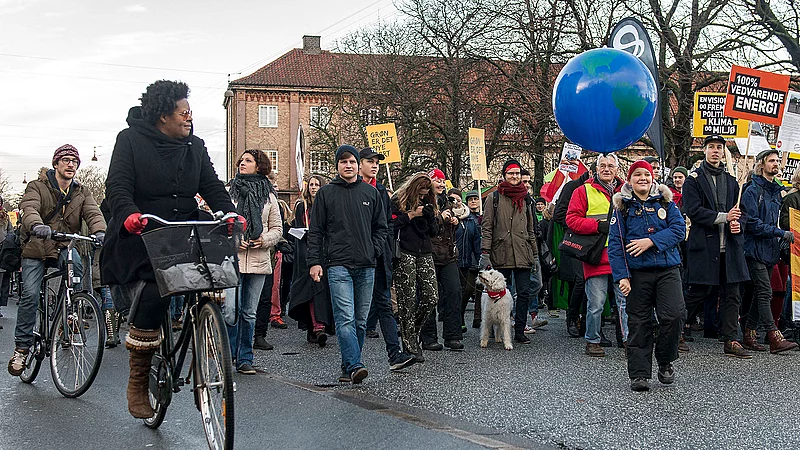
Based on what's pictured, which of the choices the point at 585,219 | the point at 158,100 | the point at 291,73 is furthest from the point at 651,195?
the point at 291,73

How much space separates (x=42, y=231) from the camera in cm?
746

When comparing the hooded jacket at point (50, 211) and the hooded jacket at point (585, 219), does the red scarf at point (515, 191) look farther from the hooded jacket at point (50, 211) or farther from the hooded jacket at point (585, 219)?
the hooded jacket at point (50, 211)

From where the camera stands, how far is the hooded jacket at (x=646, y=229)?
764cm

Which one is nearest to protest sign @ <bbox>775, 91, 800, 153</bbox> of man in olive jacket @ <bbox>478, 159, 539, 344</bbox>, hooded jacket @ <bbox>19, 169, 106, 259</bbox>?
man in olive jacket @ <bbox>478, 159, 539, 344</bbox>

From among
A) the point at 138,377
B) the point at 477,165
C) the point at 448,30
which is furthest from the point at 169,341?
the point at 448,30

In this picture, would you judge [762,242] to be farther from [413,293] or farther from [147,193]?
[147,193]

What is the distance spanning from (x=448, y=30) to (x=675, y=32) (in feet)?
27.9

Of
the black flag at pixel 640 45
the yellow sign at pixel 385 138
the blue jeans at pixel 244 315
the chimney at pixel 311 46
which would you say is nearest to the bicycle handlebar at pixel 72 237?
the blue jeans at pixel 244 315

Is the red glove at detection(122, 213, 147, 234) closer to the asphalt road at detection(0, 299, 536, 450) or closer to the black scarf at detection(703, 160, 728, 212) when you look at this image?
the asphalt road at detection(0, 299, 536, 450)

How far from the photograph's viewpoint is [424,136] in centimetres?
3394

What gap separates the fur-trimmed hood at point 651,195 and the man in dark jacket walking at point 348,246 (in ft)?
6.77

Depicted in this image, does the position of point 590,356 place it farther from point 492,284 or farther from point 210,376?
point 210,376

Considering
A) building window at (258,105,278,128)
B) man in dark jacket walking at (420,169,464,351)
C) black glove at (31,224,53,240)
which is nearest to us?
black glove at (31,224,53,240)

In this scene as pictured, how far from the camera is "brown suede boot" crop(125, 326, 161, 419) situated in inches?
223
